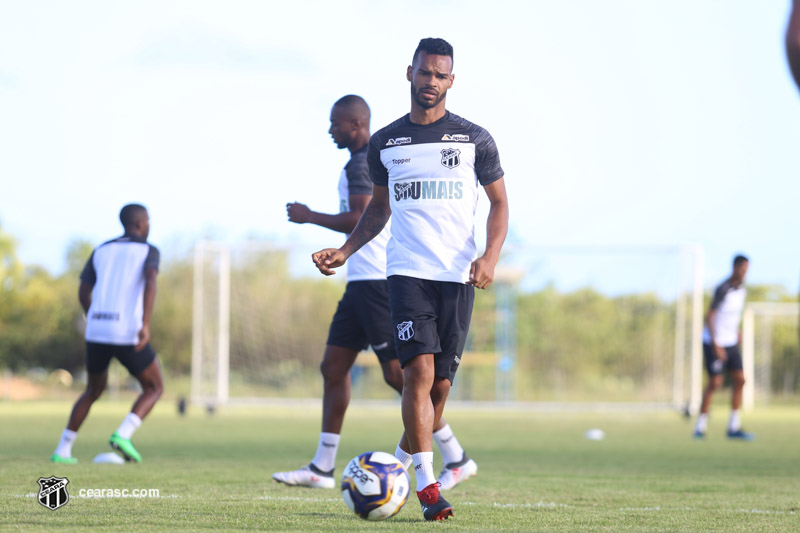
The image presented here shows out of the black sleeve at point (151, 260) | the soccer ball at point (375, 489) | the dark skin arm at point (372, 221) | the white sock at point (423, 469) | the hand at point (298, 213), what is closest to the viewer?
the soccer ball at point (375, 489)

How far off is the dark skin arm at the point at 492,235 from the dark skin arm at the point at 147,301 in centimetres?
387

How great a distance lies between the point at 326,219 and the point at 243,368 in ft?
59.6

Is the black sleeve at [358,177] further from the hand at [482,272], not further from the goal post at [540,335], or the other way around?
the goal post at [540,335]

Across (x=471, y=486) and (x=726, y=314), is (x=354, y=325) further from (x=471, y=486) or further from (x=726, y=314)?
(x=726, y=314)

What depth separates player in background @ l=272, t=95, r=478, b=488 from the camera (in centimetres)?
647

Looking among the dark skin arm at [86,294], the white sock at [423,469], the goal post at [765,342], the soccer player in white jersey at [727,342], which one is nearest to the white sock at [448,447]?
the white sock at [423,469]

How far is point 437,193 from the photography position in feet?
17.1

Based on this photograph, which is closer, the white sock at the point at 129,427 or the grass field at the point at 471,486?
the grass field at the point at 471,486

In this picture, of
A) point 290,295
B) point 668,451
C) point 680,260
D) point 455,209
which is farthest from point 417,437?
point 290,295

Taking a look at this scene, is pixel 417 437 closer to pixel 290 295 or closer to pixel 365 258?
pixel 365 258

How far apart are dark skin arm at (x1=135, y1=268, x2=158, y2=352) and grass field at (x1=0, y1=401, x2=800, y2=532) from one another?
102 centimetres

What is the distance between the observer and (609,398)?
23.2 m

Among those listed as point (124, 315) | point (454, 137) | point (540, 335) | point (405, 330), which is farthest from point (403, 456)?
point (540, 335)

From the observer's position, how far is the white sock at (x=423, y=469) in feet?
16.1
